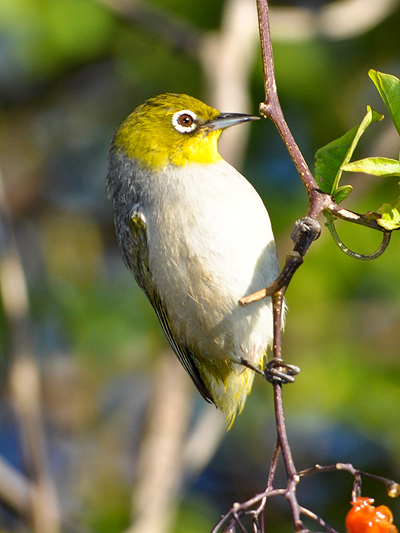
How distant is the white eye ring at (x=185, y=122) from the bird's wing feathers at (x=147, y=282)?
0.45 metres

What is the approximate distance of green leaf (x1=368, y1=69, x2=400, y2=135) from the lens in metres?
2.17

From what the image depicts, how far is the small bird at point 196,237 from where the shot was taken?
3.04 meters

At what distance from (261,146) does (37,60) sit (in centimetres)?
225

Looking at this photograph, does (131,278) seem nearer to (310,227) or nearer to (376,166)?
(310,227)

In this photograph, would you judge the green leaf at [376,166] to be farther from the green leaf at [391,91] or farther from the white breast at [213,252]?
the white breast at [213,252]

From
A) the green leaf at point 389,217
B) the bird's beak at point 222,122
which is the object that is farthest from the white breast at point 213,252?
the green leaf at point 389,217

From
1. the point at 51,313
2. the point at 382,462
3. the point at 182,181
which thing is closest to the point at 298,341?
the point at 382,462

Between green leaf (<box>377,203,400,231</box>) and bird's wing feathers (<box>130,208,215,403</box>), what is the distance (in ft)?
4.47

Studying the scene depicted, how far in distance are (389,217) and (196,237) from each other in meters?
1.01

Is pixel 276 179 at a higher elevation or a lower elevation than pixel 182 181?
lower

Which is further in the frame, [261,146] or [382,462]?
[261,146]

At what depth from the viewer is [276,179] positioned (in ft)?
20.8

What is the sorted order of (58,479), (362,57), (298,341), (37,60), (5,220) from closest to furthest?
(5,220) → (298,341) → (37,60) → (362,57) → (58,479)

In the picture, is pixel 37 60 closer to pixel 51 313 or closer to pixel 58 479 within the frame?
pixel 51 313
